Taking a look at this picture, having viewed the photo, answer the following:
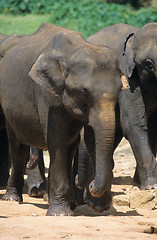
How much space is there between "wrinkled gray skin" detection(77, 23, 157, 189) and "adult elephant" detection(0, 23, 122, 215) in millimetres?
1847

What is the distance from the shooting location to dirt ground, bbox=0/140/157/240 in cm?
645

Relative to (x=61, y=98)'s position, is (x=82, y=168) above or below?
below

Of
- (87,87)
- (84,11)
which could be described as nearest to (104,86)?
(87,87)

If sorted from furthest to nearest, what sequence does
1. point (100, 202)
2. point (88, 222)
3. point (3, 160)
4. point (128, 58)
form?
point (3, 160), point (128, 58), point (100, 202), point (88, 222)

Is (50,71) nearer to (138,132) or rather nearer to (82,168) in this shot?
(82,168)

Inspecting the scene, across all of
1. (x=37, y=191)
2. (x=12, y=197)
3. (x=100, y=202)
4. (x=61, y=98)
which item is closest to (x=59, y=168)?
(x=100, y=202)

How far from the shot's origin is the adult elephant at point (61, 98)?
7426mm

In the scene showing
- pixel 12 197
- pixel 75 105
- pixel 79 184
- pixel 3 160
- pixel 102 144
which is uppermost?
pixel 75 105

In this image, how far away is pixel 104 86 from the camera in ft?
24.7

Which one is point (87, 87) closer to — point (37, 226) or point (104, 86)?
point (104, 86)

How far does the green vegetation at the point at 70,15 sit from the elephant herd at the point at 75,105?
13.1m

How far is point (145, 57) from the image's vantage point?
34.2ft

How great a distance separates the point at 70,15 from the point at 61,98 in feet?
56.9

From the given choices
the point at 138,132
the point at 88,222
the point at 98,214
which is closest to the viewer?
the point at 88,222
